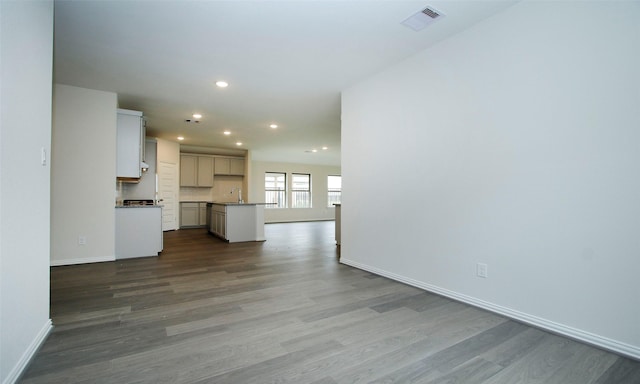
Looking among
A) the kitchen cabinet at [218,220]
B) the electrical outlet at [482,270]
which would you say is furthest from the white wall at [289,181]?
the electrical outlet at [482,270]

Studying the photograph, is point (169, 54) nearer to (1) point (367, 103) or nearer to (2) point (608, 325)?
(1) point (367, 103)

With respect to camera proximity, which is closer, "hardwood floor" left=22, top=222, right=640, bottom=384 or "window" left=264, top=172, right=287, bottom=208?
"hardwood floor" left=22, top=222, right=640, bottom=384

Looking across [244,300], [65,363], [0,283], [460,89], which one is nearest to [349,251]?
[244,300]

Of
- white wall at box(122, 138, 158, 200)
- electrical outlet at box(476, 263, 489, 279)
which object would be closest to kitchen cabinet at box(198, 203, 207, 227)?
white wall at box(122, 138, 158, 200)

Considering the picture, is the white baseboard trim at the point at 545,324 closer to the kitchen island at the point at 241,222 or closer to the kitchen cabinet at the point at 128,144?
the kitchen island at the point at 241,222

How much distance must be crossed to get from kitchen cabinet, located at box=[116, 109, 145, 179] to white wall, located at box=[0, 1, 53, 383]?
2880mm

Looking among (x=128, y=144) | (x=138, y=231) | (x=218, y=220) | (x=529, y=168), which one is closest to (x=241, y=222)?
(x=218, y=220)

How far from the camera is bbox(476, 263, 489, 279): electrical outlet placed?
2611mm

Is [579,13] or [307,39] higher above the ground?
[307,39]

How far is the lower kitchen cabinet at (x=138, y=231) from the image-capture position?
465 cm

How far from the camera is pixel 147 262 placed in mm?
4410

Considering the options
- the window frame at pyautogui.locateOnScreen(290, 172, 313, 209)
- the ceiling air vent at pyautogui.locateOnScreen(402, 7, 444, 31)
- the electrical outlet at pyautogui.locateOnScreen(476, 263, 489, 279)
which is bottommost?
the electrical outlet at pyautogui.locateOnScreen(476, 263, 489, 279)

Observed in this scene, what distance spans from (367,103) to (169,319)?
3194mm

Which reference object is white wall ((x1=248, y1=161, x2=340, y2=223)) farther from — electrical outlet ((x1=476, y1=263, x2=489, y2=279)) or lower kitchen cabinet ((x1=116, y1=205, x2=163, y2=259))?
electrical outlet ((x1=476, y1=263, x2=489, y2=279))
